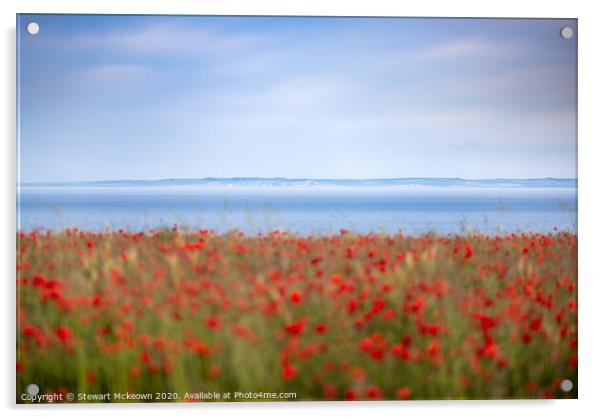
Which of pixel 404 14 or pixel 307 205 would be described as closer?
pixel 307 205

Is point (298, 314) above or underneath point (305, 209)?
underneath

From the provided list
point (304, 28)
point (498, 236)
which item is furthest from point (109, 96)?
point (498, 236)

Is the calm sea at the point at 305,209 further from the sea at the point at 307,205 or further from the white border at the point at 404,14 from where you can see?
the white border at the point at 404,14

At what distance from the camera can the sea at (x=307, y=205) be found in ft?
10.8

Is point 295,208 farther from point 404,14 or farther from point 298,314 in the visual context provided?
point 404,14

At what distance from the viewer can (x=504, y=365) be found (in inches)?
128

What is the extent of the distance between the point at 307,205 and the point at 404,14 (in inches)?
46.8

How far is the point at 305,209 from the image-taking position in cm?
333

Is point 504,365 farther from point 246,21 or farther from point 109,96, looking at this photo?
point 109,96

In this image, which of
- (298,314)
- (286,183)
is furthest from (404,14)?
(298,314)

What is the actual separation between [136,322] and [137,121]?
1061mm

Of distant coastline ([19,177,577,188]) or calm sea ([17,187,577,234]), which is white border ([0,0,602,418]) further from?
distant coastline ([19,177,577,188])

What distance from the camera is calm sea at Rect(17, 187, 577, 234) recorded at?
3.29 m

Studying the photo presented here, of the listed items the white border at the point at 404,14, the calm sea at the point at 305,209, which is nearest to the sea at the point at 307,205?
the calm sea at the point at 305,209
